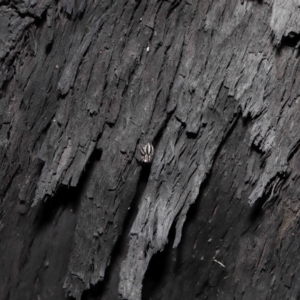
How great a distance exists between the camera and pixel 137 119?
94 centimetres

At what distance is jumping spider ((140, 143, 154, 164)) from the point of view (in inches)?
36.8

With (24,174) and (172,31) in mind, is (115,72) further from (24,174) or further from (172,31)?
(24,174)

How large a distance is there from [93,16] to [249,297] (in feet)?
2.37

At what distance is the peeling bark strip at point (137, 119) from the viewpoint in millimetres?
941

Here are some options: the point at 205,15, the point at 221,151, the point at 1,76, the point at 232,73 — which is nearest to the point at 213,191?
the point at 221,151

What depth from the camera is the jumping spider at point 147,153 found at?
0.94 meters

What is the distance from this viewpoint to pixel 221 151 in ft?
3.20

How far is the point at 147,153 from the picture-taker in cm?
94

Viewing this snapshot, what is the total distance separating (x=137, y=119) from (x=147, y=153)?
8 cm

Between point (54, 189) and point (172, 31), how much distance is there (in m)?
0.42

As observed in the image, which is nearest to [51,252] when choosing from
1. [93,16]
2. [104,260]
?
[104,260]

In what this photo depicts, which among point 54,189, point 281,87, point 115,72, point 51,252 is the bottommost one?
point 51,252

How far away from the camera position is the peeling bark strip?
3.09 ft

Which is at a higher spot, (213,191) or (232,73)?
(232,73)
